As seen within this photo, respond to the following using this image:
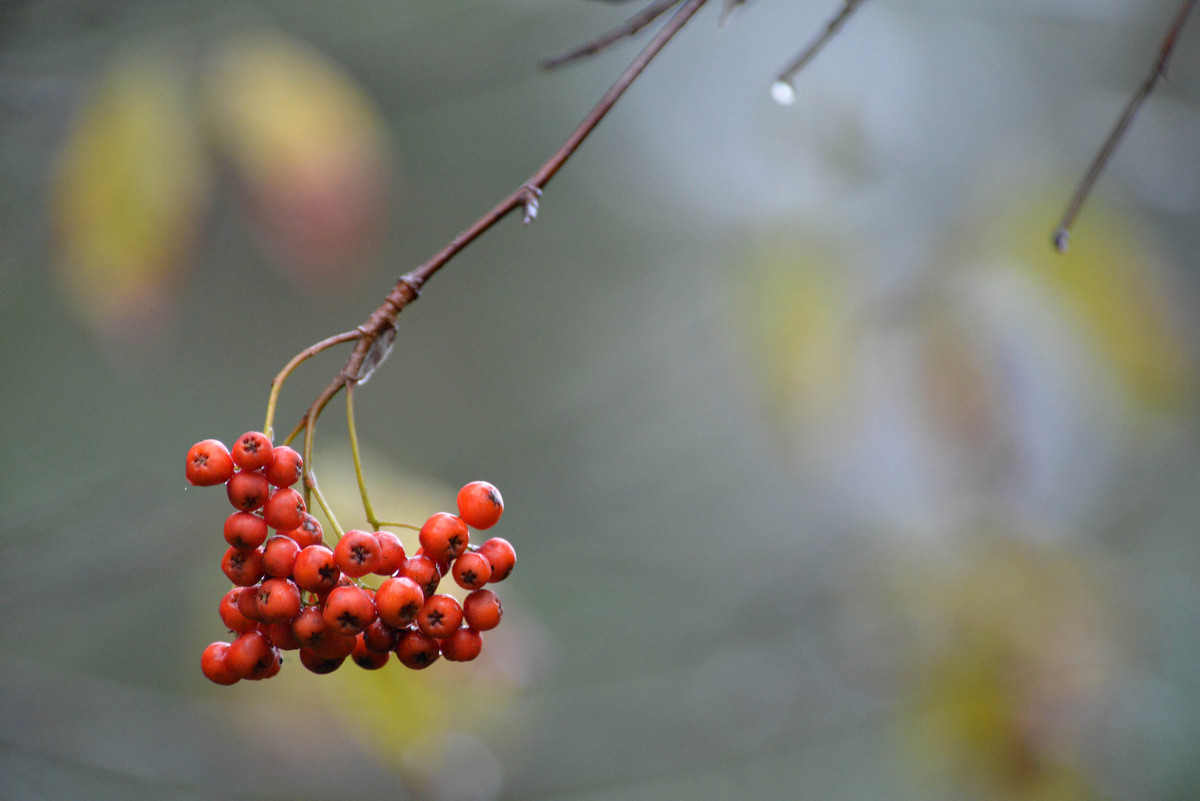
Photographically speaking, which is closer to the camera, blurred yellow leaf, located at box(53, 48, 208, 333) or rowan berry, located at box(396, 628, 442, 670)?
rowan berry, located at box(396, 628, 442, 670)

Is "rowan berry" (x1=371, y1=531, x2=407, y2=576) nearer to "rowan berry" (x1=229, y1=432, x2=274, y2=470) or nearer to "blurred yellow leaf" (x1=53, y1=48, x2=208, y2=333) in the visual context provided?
"rowan berry" (x1=229, y1=432, x2=274, y2=470)

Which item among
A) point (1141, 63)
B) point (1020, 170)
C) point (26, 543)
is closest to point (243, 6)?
point (26, 543)

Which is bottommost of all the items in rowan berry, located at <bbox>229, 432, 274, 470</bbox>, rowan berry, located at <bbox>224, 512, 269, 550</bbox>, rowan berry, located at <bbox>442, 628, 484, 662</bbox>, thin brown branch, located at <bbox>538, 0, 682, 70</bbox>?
rowan berry, located at <bbox>442, 628, 484, 662</bbox>

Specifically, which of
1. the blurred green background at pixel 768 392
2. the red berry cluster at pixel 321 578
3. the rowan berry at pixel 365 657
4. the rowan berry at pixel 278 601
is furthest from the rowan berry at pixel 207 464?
the blurred green background at pixel 768 392

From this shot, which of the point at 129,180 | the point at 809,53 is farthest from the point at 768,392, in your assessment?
the point at 129,180

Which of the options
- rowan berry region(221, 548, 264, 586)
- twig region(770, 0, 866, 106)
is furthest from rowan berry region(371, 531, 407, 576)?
twig region(770, 0, 866, 106)

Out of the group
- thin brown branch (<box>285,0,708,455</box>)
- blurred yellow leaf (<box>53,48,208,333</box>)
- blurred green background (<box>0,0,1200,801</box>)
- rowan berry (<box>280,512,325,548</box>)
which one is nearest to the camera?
thin brown branch (<box>285,0,708,455</box>)

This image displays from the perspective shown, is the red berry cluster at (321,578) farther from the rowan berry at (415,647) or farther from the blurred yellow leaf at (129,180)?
the blurred yellow leaf at (129,180)

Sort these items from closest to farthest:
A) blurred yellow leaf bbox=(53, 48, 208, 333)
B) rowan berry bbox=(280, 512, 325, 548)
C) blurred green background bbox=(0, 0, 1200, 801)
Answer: rowan berry bbox=(280, 512, 325, 548) → blurred yellow leaf bbox=(53, 48, 208, 333) → blurred green background bbox=(0, 0, 1200, 801)
